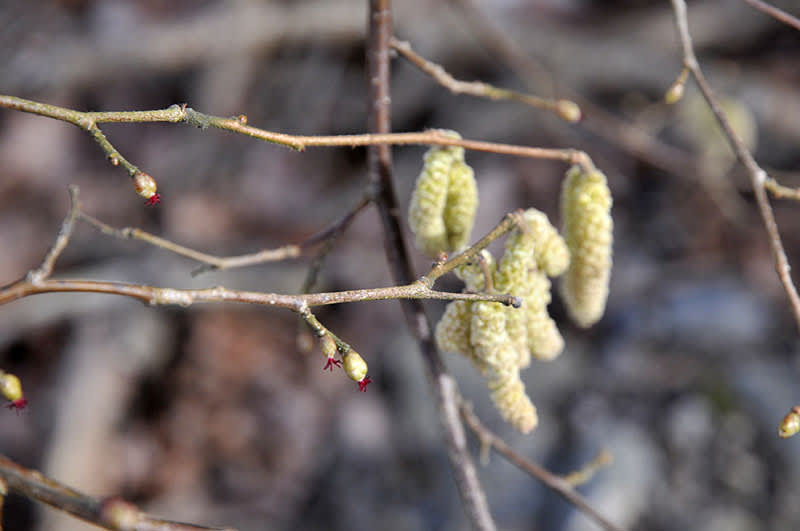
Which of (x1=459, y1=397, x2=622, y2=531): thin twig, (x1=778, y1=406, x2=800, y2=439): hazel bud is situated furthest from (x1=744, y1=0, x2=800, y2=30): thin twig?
(x1=459, y1=397, x2=622, y2=531): thin twig

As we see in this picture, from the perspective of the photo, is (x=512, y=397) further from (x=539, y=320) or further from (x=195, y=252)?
(x=195, y=252)

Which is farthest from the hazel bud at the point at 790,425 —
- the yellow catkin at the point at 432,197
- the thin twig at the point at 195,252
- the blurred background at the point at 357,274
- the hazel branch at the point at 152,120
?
the blurred background at the point at 357,274

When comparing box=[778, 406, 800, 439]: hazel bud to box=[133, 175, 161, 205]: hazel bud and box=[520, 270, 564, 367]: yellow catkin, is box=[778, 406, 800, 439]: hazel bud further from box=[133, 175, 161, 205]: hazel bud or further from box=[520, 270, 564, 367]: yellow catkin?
box=[133, 175, 161, 205]: hazel bud

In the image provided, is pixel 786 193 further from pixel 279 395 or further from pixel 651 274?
pixel 279 395

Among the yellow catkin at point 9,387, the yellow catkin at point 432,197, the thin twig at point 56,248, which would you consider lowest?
the yellow catkin at point 432,197

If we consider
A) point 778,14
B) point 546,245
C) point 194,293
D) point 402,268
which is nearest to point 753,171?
point 778,14

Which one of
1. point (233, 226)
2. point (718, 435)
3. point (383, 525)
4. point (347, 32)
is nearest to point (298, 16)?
point (347, 32)

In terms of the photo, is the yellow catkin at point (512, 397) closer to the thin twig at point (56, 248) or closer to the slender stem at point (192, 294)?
the slender stem at point (192, 294)
